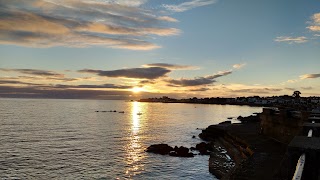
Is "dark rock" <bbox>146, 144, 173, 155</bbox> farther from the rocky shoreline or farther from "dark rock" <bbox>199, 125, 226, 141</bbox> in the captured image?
"dark rock" <bbox>199, 125, 226, 141</bbox>

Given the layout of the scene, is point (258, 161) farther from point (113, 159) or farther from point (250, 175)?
point (113, 159)

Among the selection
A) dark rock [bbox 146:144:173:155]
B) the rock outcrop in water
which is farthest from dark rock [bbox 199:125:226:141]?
dark rock [bbox 146:144:173:155]

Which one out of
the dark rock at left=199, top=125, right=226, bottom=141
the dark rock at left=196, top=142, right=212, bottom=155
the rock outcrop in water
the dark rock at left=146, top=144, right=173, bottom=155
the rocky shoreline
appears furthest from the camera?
the dark rock at left=199, top=125, right=226, bottom=141

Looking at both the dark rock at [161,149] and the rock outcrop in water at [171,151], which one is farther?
the dark rock at [161,149]

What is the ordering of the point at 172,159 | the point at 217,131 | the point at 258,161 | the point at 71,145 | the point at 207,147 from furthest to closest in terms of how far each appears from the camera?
the point at 217,131, the point at 71,145, the point at 207,147, the point at 172,159, the point at 258,161

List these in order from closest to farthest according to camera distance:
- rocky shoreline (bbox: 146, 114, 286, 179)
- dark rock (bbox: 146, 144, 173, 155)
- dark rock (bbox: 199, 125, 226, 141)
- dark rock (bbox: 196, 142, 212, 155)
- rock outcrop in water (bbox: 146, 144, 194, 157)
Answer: rocky shoreline (bbox: 146, 114, 286, 179) → rock outcrop in water (bbox: 146, 144, 194, 157) → dark rock (bbox: 196, 142, 212, 155) → dark rock (bbox: 146, 144, 173, 155) → dark rock (bbox: 199, 125, 226, 141)

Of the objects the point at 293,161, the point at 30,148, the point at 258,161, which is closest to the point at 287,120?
the point at 258,161

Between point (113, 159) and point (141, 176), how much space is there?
838 cm

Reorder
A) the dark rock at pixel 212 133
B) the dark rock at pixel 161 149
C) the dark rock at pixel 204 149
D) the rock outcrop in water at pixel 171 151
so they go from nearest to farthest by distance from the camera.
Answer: the rock outcrop in water at pixel 171 151 < the dark rock at pixel 204 149 < the dark rock at pixel 161 149 < the dark rock at pixel 212 133

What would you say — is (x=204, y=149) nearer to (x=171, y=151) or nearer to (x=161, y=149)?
(x=171, y=151)

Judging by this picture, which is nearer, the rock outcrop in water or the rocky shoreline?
the rocky shoreline

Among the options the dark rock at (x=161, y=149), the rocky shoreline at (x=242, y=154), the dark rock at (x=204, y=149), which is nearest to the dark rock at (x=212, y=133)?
the rocky shoreline at (x=242, y=154)

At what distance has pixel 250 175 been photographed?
14656mm

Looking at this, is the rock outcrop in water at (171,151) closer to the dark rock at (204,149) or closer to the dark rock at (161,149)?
the dark rock at (161,149)
